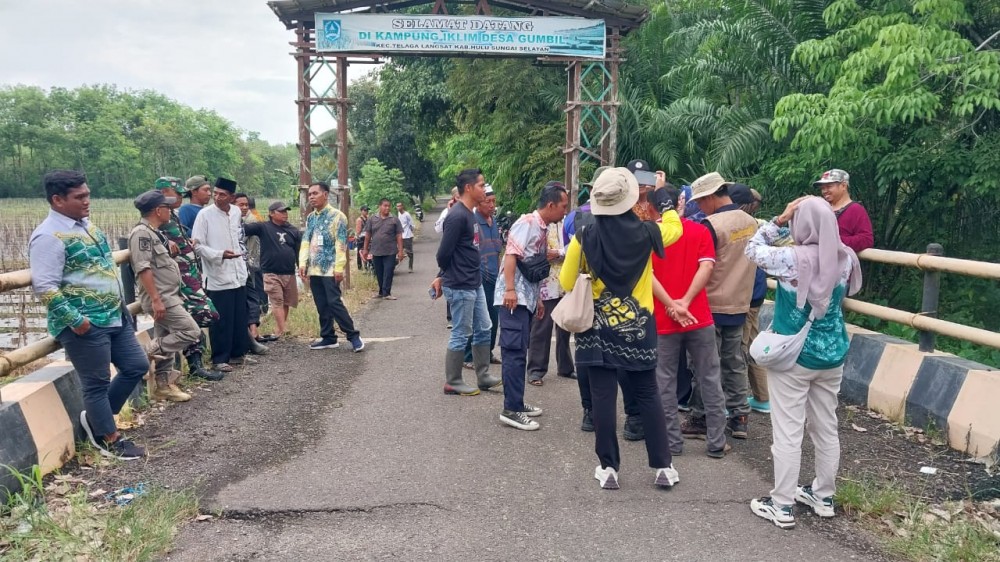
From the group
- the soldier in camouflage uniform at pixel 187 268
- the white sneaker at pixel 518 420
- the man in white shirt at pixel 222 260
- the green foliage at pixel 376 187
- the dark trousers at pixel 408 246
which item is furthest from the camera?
the green foliage at pixel 376 187

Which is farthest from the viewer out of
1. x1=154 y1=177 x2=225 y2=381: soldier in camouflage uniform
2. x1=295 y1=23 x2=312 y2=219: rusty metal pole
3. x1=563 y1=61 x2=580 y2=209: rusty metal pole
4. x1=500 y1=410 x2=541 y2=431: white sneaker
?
x1=563 y1=61 x2=580 y2=209: rusty metal pole

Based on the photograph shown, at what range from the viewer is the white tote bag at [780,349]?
3.85 metres

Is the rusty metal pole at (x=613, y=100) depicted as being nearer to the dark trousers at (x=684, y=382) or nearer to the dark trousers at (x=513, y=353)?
the dark trousers at (x=684, y=382)

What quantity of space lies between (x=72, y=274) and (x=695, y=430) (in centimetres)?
417

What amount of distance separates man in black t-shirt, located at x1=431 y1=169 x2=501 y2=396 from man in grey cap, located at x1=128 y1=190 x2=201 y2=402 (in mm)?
2078

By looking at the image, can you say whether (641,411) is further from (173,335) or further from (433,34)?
(433,34)

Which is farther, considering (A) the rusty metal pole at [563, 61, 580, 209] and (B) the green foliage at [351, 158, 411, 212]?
(B) the green foliage at [351, 158, 411, 212]

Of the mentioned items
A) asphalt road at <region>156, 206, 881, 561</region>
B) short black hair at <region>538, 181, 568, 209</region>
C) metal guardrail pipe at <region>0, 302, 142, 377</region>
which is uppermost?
short black hair at <region>538, 181, 568, 209</region>

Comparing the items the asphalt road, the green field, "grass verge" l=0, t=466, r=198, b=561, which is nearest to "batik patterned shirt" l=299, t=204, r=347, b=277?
the asphalt road

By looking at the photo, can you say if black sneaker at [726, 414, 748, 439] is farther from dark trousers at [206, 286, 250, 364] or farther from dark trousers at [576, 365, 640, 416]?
dark trousers at [206, 286, 250, 364]

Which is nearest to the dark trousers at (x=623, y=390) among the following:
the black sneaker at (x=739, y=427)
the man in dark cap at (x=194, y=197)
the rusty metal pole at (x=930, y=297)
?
the black sneaker at (x=739, y=427)

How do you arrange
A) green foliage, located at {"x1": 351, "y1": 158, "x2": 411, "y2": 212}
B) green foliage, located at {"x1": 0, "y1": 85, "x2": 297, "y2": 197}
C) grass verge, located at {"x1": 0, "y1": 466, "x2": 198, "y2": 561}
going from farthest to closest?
green foliage, located at {"x1": 0, "y1": 85, "x2": 297, "y2": 197}
green foliage, located at {"x1": 351, "y1": 158, "x2": 411, "y2": 212}
grass verge, located at {"x1": 0, "y1": 466, "x2": 198, "y2": 561}

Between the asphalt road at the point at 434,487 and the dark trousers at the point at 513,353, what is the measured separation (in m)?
0.23

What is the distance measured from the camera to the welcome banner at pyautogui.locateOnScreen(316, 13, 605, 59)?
13.7m
